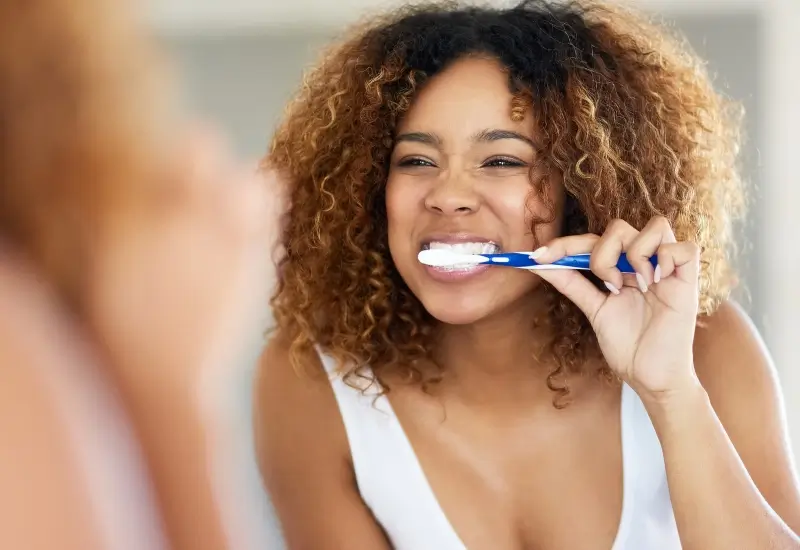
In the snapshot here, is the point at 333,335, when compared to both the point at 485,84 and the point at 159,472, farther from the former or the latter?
the point at 159,472

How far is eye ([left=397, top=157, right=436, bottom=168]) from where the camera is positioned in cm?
88

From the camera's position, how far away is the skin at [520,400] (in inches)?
29.5

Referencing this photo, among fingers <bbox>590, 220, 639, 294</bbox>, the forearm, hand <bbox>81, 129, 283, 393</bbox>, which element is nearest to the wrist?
the forearm

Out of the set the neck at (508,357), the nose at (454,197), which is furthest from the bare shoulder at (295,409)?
the nose at (454,197)

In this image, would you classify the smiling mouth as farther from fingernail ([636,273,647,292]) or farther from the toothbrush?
fingernail ([636,273,647,292])

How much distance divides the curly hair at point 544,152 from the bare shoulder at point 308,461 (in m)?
0.04

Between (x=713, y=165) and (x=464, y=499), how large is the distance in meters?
0.47

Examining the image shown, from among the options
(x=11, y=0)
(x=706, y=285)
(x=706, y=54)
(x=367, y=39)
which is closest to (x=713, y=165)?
(x=706, y=285)

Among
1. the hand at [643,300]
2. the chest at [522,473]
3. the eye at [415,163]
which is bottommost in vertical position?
the chest at [522,473]

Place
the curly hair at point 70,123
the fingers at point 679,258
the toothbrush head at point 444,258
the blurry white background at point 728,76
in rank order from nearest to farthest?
the curly hair at point 70,123 → the fingers at point 679,258 → the toothbrush head at point 444,258 → the blurry white background at point 728,76

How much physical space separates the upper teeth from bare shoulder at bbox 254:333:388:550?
0.23 meters

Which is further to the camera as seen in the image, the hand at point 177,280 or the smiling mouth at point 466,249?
the smiling mouth at point 466,249

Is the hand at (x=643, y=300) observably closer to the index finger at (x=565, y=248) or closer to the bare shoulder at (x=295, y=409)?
the index finger at (x=565, y=248)

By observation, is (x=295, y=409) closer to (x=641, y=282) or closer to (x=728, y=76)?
(x=641, y=282)
